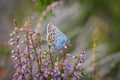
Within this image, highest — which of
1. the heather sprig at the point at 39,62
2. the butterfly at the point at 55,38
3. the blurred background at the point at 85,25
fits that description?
the blurred background at the point at 85,25

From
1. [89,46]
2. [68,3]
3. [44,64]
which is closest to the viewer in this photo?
[44,64]

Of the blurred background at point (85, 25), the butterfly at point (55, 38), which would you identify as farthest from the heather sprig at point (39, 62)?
the blurred background at point (85, 25)

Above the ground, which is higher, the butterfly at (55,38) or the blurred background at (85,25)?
the blurred background at (85,25)

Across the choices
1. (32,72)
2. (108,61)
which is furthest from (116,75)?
(32,72)

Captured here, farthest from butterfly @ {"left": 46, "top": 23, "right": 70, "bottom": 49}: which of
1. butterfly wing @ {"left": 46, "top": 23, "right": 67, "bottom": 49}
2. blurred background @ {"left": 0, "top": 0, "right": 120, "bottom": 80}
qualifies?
blurred background @ {"left": 0, "top": 0, "right": 120, "bottom": 80}

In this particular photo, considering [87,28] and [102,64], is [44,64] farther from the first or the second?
[87,28]

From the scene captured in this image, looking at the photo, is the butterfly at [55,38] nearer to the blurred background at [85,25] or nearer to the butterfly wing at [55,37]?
the butterfly wing at [55,37]

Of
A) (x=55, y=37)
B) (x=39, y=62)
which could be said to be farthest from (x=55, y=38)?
(x=39, y=62)

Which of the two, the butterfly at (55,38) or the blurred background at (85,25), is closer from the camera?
the butterfly at (55,38)

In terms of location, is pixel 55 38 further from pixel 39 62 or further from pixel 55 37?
pixel 39 62
